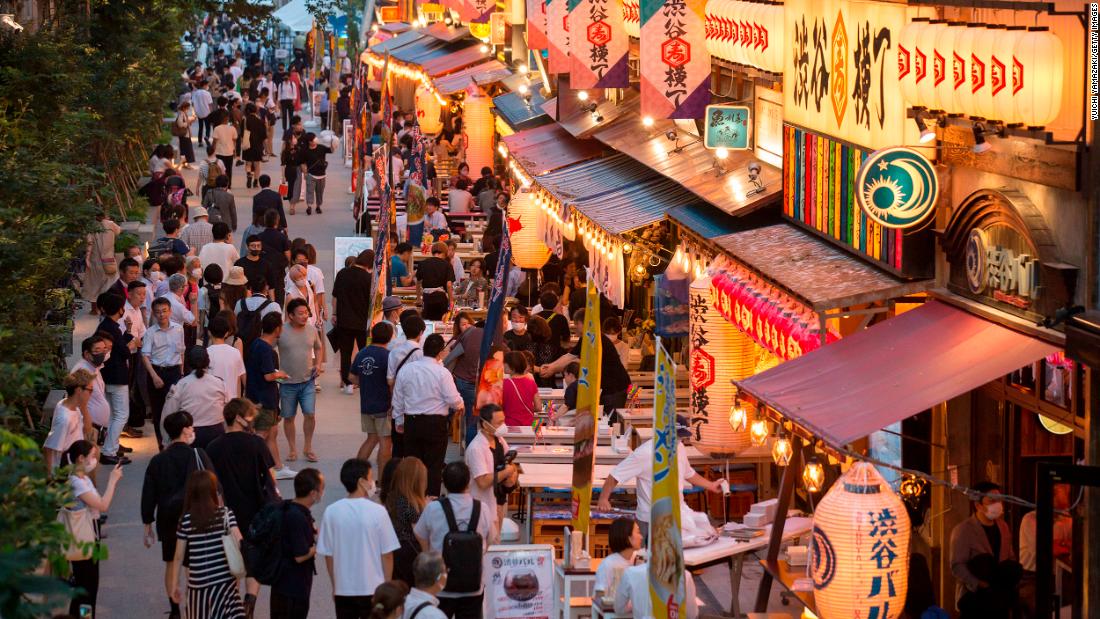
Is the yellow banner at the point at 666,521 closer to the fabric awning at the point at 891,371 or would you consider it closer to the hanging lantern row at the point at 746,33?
the fabric awning at the point at 891,371

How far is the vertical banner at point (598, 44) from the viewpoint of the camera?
19734mm

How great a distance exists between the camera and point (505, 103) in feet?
98.0

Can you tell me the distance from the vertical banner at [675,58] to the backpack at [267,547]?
725cm

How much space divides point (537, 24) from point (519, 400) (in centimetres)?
1078

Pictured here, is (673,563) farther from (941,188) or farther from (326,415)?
(326,415)

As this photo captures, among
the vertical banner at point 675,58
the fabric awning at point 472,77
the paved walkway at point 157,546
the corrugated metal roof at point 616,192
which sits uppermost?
the vertical banner at point 675,58

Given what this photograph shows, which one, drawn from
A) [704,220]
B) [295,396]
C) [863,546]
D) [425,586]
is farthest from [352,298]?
[863,546]

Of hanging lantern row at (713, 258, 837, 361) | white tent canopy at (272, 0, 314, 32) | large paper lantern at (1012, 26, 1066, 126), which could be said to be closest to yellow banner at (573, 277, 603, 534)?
hanging lantern row at (713, 258, 837, 361)

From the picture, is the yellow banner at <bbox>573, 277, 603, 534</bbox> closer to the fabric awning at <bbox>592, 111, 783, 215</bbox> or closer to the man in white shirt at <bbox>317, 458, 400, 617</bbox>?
the man in white shirt at <bbox>317, 458, 400, 617</bbox>

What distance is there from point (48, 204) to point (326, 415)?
490 centimetres

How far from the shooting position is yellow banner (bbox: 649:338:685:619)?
359 inches

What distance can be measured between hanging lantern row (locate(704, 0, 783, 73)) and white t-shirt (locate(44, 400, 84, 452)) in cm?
684

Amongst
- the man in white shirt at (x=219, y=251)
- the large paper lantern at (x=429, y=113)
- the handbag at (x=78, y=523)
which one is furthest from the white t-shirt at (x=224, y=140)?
the handbag at (x=78, y=523)

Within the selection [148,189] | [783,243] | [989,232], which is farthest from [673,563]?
[148,189]
